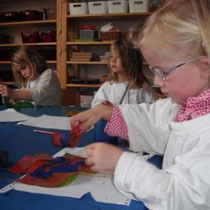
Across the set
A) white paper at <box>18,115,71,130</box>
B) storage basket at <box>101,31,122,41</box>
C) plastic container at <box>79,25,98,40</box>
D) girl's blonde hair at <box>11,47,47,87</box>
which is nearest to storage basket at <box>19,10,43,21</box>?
plastic container at <box>79,25,98,40</box>

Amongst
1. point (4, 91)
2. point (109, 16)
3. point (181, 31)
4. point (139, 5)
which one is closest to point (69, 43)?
point (109, 16)

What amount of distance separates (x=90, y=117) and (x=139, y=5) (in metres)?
2.07

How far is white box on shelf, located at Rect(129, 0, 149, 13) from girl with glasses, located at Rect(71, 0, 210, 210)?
217cm

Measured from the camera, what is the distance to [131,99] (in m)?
1.65

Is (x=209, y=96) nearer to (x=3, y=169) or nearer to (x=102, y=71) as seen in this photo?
(x=3, y=169)

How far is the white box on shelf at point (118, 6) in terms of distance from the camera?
2662 millimetres

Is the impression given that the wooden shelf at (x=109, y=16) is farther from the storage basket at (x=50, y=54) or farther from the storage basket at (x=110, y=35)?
the storage basket at (x=50, y=54)

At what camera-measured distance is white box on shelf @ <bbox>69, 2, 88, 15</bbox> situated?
9.05ft

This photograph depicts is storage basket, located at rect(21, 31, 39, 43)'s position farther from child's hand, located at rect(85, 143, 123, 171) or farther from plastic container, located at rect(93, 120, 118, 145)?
child's hand, located at rect(85, 143, 123, 171)

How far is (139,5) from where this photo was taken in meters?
2.61

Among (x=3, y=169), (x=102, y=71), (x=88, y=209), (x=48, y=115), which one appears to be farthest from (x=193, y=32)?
(x=102, y=71)

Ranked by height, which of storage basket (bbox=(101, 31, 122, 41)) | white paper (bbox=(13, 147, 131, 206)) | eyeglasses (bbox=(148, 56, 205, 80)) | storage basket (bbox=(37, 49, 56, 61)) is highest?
storage basket (bbox=(101, 31, 122, 41))

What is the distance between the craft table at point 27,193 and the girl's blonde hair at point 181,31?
11.3 inches

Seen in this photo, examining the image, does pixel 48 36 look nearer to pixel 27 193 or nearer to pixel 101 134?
pixel 101 134
